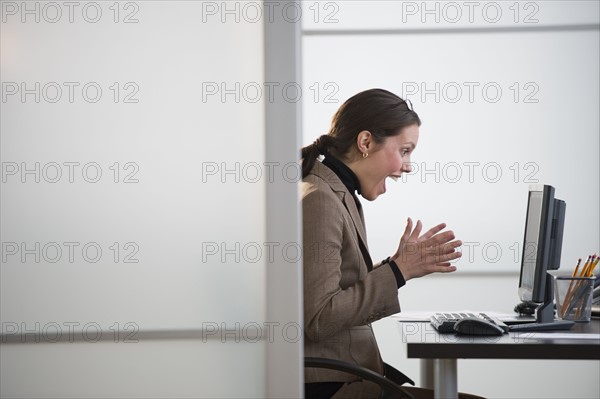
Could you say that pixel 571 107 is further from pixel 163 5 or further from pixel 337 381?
pixel 163 5

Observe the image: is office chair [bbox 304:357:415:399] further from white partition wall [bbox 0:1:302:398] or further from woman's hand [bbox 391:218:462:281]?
white partition wall [bbox 0:1:302:398]

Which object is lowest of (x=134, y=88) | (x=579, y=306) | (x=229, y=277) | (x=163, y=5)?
(x=579, y=306)

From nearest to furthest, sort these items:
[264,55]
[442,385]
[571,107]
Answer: [264,55]
[442,385]
[571,107]

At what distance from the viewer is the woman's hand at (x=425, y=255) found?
222 centimetres

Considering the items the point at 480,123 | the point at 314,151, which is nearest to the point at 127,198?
the point at 314,151

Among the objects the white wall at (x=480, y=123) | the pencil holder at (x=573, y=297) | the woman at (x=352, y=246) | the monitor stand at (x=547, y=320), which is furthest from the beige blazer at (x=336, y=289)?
the white wall at (x=480, y=123)

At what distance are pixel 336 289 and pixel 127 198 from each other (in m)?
0.93

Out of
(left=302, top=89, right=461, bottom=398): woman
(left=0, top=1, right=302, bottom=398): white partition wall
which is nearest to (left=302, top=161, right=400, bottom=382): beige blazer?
(left=302, top=89, right=461, bottom=398): woman

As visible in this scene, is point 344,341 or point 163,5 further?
point 344,341

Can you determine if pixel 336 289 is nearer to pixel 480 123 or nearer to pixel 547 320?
pixel 547 320

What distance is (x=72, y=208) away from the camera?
4.51ft

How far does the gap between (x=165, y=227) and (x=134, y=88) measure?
0.85 feet

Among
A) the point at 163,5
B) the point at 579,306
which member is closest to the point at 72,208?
the point at 163,5

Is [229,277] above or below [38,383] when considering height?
above
